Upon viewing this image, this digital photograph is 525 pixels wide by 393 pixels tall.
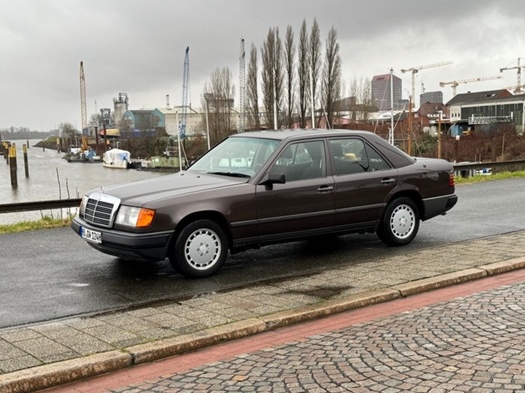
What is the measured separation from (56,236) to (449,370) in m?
7.62

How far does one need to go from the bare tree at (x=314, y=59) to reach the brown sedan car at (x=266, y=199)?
52.7 metres

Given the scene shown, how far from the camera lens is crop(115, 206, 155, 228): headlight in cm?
690

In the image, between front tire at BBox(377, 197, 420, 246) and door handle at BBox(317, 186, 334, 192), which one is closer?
door handle at BBox(317, 186, 334, 192)

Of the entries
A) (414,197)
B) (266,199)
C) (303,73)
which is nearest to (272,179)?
(266,199)

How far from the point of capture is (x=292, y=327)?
5.61 metres

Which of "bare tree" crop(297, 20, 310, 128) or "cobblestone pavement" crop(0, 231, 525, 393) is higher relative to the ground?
"bare tree" crop(297, 20, 310, 128)

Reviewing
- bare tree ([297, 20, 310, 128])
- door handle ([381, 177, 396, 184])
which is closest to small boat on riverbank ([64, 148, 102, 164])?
bare tree ([297, 20, 310, 128])

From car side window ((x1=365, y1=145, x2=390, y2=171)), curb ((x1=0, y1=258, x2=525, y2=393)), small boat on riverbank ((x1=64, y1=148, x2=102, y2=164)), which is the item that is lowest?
curb ((x1=0, y1=258, x2=525, y2=393))

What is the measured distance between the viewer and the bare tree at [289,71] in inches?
2413

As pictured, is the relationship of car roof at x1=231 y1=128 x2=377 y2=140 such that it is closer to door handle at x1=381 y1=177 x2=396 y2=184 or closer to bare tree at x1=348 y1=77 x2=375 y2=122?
door handle at x1=381 y1=177 x2=396 y2=184

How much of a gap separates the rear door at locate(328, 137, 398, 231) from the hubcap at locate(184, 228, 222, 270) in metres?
1.82

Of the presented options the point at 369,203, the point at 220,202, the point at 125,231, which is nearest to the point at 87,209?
the point at 125,231

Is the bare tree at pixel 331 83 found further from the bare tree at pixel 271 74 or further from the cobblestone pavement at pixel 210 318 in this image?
the cobblestone pavement at pixel 210 318

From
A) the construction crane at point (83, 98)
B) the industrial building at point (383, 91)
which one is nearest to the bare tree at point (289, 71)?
the industrial building at point (383, 91)
